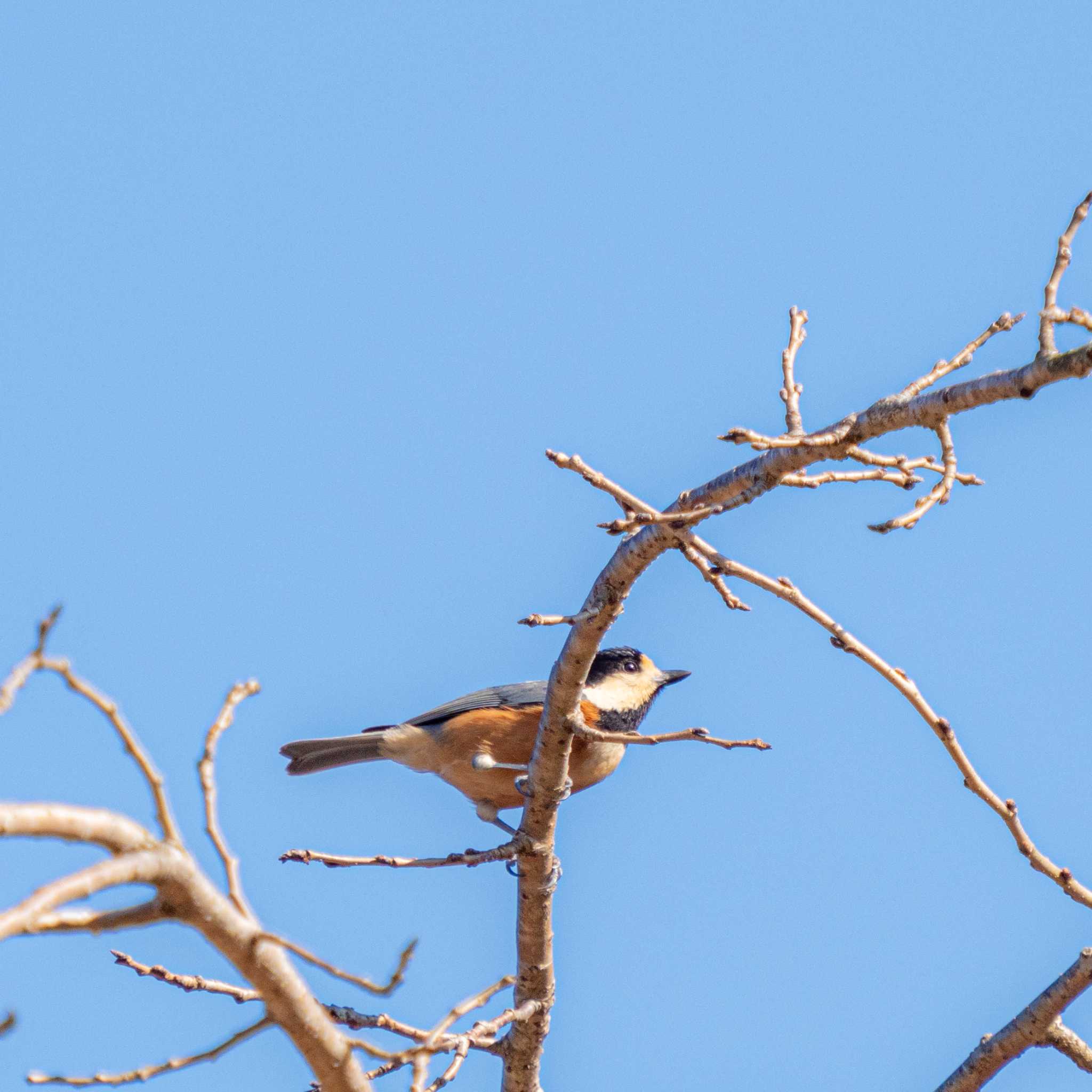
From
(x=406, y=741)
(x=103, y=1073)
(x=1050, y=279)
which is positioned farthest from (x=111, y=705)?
(x=406, y=741)

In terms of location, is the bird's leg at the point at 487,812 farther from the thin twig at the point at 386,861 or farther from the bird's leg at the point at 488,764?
the thin twig at the point at 386,861

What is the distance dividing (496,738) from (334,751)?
1240mm

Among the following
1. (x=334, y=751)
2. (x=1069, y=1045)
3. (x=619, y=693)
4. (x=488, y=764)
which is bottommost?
(x=1069, y=1045)

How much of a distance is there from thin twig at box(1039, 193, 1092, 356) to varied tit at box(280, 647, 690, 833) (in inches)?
130

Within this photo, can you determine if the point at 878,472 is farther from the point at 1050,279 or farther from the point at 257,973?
the point at 257,973

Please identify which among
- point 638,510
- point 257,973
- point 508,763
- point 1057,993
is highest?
point 508,763

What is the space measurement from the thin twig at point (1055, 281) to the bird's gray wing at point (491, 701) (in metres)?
3.84

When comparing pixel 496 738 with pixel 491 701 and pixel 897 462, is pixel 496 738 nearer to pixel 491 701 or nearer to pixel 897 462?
Answer: pixel 491 701

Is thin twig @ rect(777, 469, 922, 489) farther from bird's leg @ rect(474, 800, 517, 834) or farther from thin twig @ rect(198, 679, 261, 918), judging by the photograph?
bird's leg @ rect(474, 800, 517, 834)

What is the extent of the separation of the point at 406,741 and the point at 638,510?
3.72m

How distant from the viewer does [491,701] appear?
6863 mm

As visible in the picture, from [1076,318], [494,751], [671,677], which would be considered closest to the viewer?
[1076,318]

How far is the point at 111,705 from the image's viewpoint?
2635 mm

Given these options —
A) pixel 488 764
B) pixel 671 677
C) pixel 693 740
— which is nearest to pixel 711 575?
pixel 693 740
